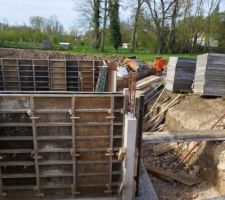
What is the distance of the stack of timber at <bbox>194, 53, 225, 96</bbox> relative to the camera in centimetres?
1134

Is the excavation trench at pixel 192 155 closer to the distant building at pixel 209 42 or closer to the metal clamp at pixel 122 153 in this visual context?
the metal clamp at pixel 122 153

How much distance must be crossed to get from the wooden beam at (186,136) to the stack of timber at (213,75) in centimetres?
315

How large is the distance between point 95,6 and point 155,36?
9.78 meters

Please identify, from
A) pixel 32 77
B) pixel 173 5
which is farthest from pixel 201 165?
pixel 173 5

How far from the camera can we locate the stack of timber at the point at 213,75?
11344mm

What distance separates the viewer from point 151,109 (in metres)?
13.6

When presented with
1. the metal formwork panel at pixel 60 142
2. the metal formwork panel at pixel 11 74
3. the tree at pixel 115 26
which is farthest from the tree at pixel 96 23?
the metal formwork panel at pixel 60 142

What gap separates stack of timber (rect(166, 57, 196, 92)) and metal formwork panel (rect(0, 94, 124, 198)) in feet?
23.8

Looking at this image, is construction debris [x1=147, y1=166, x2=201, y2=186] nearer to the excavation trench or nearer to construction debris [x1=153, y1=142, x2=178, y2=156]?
the excavation trench

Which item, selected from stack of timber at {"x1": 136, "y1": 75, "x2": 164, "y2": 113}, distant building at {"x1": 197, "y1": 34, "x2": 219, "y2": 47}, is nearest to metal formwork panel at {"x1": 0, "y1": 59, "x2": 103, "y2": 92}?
stack of timber at {"x1": 136, "y1": 75, "x2": 164, "y2": 113}

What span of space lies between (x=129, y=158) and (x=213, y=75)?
6439mm

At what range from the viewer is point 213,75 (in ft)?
37.4

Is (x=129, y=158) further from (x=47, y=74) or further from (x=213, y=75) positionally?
(x=47, y=74)

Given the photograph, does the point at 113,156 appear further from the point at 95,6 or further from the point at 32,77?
the point at 95,6
